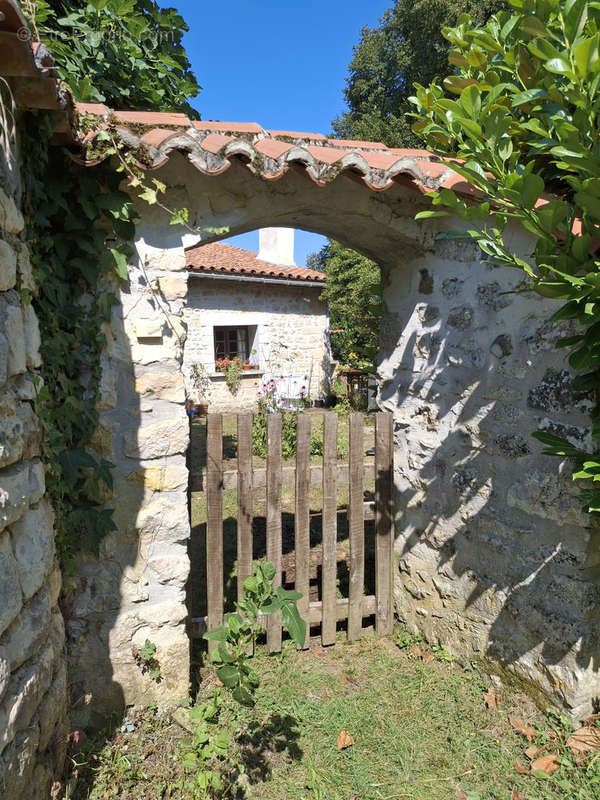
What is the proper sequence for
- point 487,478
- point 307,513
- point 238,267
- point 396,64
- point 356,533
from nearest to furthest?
point 487,478, point 307,513, point 356,533, point 238,267, point 396,64

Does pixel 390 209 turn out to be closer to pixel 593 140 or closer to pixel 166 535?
pixel 593 140

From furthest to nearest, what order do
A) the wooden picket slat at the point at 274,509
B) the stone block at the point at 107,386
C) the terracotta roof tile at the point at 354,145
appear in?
the wooden picket slat at the point at 274,509, the terracotta roof tile at the point at 354,145, the stone block at the point at 107,386

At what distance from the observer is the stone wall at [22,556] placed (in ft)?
4.25

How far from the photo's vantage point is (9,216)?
1.48m

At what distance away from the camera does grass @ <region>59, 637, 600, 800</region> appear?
81.4 inches

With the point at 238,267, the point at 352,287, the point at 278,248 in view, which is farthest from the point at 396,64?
the point at 238,267

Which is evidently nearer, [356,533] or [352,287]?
[356,533]

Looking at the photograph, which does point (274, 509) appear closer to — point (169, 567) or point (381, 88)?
point (169, 567)

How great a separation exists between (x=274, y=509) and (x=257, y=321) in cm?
825

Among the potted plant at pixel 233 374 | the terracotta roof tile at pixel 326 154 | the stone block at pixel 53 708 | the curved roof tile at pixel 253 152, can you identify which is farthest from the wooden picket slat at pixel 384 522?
the potted plant at pixel 233 374

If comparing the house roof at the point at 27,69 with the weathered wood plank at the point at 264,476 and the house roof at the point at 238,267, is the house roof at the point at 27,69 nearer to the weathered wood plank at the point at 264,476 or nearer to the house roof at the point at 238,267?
the weathered wood plank at the point at 264,476

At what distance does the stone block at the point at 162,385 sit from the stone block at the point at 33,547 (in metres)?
0.80

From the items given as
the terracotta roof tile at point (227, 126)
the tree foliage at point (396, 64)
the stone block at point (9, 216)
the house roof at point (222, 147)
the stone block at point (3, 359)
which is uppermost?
the tree foliage at point (396, 64)

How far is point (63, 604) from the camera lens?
7.27 ft
